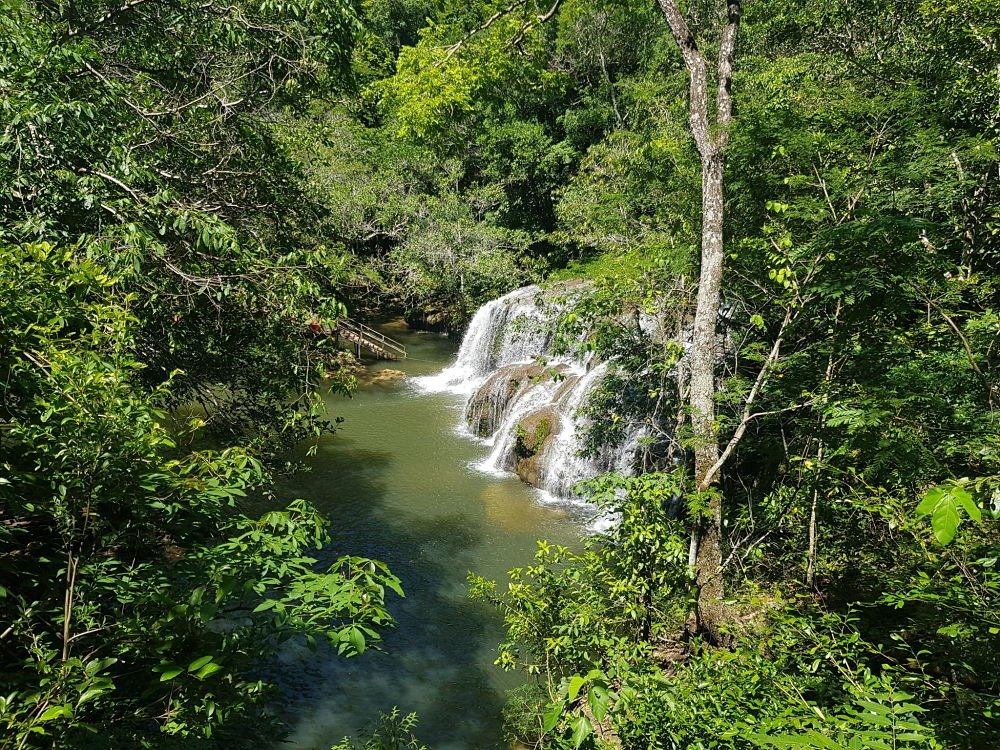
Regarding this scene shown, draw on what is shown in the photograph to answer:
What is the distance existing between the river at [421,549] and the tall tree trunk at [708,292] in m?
2.79

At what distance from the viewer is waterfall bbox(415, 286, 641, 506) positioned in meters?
11.4

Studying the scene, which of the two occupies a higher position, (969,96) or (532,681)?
(969,96)

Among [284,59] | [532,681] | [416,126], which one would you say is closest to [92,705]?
[532,681]

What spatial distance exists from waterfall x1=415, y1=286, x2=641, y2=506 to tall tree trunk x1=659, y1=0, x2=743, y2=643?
2.15 meters

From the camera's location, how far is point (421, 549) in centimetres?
954

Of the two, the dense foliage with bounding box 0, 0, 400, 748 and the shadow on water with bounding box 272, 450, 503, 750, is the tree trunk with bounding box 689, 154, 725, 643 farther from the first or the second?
the dense foliage with bounding box 0, 0, 400, 748

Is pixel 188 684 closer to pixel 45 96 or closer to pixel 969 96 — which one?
pixel 45 96

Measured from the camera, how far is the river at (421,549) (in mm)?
6457

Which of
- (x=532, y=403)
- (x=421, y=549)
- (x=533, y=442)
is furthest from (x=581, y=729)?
(x=532, y=403)

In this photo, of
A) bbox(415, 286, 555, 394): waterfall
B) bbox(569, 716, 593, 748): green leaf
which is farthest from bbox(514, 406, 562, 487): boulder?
bbox(569, 716, 593, 748): green leaf

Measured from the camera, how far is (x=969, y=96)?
621 centimetres

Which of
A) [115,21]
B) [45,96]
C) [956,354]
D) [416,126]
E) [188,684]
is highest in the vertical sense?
[115,21]

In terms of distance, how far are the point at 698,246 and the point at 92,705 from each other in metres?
7.01

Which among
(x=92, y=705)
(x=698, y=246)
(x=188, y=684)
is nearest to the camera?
(x=92, y=705)
